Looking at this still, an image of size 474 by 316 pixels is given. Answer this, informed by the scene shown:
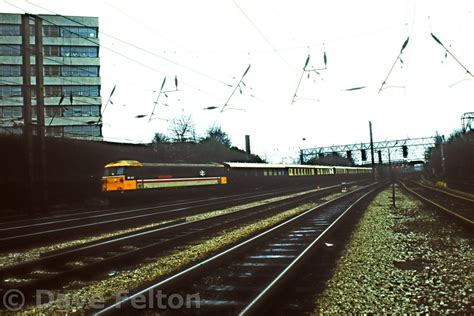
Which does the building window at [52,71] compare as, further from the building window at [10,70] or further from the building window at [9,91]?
the building window at [9,91]

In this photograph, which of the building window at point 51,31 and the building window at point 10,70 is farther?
the building window at point 51,31

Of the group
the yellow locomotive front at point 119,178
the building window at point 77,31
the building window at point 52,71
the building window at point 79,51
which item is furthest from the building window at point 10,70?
the yellow locomotive front at point 119,178

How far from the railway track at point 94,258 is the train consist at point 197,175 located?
14.4m

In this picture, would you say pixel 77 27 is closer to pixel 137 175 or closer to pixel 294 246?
pixel 137 175

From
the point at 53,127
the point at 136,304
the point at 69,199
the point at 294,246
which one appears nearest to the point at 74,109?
the point at 53,127

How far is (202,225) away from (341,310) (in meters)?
12.1

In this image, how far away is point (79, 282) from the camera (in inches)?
328

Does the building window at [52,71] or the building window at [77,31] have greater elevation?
the building window at [77,31]

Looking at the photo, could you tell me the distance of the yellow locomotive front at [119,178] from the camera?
30000mm

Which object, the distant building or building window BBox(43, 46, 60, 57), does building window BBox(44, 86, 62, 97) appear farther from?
building window BBox(43, 46, 60, 57)

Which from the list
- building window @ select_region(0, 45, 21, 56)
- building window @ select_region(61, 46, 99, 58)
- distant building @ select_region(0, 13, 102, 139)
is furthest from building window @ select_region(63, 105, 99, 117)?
building window @ select_region(0, 45, 21, 56)

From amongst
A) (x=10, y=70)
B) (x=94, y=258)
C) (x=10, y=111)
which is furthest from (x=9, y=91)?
(x=94, y=258)

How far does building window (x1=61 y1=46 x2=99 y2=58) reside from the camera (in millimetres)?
59688

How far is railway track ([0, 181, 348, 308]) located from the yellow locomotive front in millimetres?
13986
